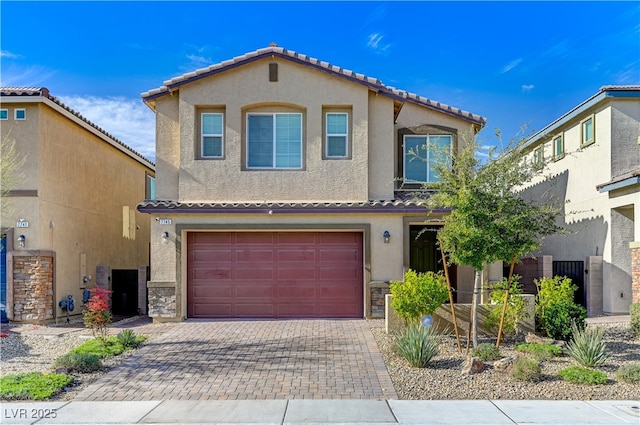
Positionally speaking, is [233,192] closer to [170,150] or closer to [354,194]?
[170,150]

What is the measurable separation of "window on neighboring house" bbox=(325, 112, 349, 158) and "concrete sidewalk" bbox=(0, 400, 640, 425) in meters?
8.67

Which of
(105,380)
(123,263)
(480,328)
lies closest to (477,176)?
(480,328)

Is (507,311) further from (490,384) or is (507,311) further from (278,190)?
(278,190)

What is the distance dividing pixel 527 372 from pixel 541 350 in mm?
1829

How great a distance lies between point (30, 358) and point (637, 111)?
18.1 meters

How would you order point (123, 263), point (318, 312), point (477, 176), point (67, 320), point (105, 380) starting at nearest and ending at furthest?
1. point (105, 380)
2. point (477, 176)
3. point (318, 312)
4. point (67, 320)
5. point (123, 263)

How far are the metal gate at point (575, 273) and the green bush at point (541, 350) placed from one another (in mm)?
7383

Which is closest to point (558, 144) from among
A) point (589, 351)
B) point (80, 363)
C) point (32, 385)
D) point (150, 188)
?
point (589, 351)

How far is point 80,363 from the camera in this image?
9.39 metres

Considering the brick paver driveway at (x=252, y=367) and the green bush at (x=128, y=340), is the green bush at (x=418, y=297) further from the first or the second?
the green bush at (x=128, y=340)

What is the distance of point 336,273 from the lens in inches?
584

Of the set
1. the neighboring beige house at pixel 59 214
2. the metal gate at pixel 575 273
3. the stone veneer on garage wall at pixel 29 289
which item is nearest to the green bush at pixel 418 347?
the metal gate at pixel 575 273

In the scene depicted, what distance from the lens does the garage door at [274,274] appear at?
14.7 m

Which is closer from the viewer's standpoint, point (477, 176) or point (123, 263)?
point (477, 176)
